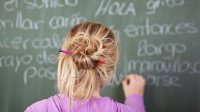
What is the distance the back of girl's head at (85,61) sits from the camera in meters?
1.41

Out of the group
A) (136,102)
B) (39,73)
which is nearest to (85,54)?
(136,102)

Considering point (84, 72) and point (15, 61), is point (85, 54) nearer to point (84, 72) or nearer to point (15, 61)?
point (84, 72)

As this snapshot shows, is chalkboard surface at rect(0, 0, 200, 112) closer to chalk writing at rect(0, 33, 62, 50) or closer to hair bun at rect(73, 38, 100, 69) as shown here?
chalk writing at rect(0, 33, 62, 50)

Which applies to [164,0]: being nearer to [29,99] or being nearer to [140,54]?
[140,54]

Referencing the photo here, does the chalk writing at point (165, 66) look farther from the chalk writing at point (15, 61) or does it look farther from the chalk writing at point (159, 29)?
the chalk writing at point (15, 61)

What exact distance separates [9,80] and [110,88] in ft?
2.05

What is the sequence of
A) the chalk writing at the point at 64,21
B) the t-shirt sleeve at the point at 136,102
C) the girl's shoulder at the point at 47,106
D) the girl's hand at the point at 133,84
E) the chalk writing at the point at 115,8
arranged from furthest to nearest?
1. the chalk writing at the point at 64,21
2. the chalk writing at the point at 115,8
3. the girl's hand at the point at 133,84
4. the t-shirt sleeve at the point at 136,102
5. the girl's shoulder at the point at 47,106

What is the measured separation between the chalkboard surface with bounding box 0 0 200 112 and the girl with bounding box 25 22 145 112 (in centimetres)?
55

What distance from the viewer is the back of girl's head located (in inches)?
55.4

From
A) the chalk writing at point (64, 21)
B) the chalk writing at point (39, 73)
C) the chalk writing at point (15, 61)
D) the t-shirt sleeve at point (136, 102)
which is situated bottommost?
the t-shirt sleeve at point (136, 102)

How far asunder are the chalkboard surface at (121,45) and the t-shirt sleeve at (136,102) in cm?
27

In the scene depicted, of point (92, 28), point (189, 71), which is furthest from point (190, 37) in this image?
point (92, 28)

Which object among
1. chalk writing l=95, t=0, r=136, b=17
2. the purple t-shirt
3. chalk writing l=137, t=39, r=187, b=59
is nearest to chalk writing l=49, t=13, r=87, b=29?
chalk writing l=95, t=0, r=136, b=17

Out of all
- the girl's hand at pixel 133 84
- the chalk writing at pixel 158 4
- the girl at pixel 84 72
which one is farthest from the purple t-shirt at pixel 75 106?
the chalk writing at pixel 158 4
